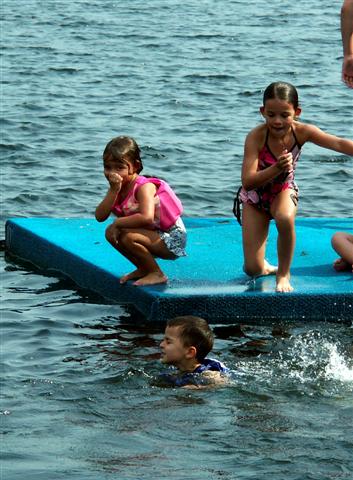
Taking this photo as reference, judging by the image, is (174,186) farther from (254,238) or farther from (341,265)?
(254,238)

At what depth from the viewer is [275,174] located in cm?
832

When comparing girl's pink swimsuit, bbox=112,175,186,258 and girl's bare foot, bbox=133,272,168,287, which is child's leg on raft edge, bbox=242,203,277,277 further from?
girl's bare foot, bbox=133,272,168,287

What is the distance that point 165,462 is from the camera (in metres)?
6.44

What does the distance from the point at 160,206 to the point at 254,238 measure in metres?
0.64

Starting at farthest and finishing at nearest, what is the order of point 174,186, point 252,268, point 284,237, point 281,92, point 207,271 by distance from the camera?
point 174,186 → point 207,271 → point 252,268 → point 284,237 → point 281,92

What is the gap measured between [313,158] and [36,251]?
5219 millimetres

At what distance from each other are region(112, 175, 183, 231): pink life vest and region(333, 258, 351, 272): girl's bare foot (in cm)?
116

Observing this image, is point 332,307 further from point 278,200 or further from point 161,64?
point 161,64

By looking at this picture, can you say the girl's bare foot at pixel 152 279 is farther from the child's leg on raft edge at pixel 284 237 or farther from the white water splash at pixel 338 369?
the white water splash at pixel 338 369

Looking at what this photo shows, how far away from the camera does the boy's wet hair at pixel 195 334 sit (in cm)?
760

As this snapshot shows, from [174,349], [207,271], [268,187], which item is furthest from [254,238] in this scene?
[174,349]

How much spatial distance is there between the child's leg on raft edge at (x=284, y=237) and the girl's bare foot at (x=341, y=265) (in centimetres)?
55

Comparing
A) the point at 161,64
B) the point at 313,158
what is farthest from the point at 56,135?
the point at 161,64

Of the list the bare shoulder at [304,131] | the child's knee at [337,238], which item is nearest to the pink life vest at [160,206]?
the bare shoulder at [304,131]
